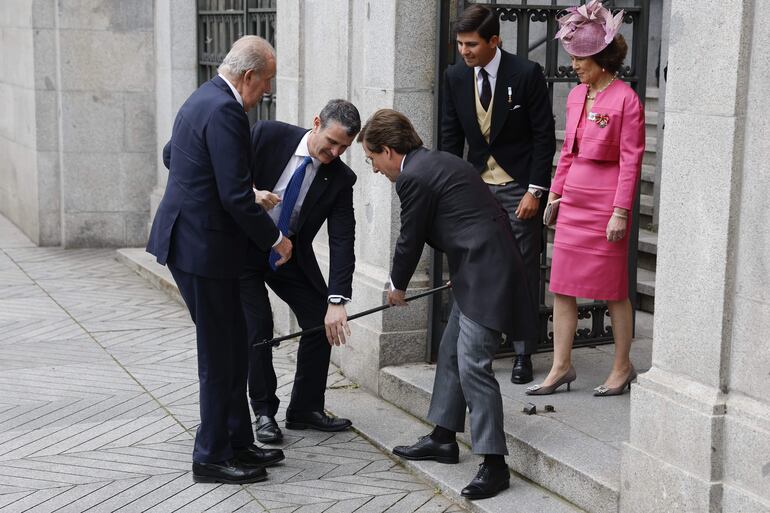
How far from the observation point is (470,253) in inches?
200

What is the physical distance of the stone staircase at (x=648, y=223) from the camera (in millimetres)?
8016

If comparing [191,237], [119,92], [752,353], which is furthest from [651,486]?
[119,92]

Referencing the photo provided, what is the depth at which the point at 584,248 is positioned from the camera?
5914 mm

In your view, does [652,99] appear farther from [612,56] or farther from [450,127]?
[612,56]

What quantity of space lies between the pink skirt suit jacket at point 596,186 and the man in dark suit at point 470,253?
0.74 metres

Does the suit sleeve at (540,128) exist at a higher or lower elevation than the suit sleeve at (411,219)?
higher

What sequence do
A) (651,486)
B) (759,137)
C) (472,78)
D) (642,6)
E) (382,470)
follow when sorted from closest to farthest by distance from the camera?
(759,137)
(651,486)
(382,470)
(472,78)
(642,6)

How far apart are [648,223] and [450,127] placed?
2.96m

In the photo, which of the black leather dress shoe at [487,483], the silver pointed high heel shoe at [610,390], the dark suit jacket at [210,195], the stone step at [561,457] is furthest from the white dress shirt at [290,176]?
the silver pointed high heel shoe at [610,390]

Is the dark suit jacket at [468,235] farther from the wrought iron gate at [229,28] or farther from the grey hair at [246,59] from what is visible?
the wrought iron gate at [229,28]

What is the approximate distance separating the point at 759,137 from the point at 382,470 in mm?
2425

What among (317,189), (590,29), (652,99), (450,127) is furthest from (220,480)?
(652,99)

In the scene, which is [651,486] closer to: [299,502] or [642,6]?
[299,502]

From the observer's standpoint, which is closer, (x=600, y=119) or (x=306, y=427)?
(x=600, y=119)
